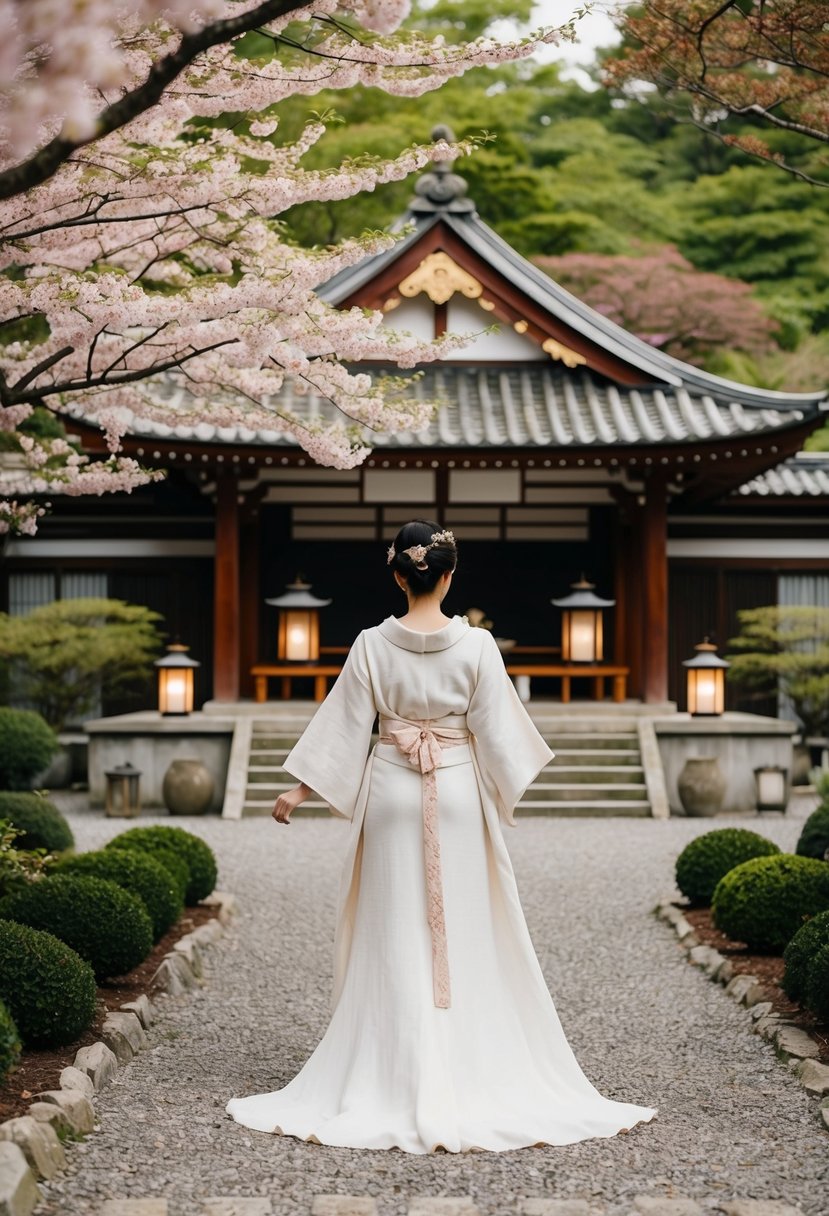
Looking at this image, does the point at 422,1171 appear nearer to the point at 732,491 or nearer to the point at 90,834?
the point at 90,834

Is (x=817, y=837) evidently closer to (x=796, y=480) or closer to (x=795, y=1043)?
(x=795, y=1043)

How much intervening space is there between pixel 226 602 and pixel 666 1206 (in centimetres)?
1076

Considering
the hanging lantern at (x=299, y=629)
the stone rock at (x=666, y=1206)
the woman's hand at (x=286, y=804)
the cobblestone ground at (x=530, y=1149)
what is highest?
the hanging lantern at (x=299, y=629)

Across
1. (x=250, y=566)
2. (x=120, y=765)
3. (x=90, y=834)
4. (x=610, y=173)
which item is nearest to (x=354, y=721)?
(x=90, y=834)

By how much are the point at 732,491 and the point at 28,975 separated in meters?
12.4

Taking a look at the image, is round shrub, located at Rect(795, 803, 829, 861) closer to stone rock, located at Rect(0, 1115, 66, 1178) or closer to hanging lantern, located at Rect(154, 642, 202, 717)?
stone rock, located at Rect(0, 1115, 66, 1178)

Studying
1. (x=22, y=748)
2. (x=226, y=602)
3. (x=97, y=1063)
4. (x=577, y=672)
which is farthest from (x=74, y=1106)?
(x=577, y=672)

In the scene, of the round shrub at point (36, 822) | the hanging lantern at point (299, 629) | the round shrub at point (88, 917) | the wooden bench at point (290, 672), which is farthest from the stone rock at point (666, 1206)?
the hanging lantern at point (299, 629)

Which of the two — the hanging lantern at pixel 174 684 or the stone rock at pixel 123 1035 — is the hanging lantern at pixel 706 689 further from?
the stone rock at pixel 123 1035

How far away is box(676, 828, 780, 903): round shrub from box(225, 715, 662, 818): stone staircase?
183 inches

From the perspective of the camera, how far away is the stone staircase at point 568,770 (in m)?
12.7

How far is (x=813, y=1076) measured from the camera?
481 cm

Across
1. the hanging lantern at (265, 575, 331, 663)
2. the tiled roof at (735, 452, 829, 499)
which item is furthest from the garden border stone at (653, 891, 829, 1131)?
the tiled roof at (735, 452, 829, 499)

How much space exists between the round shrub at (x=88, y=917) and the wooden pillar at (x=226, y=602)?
8157 millimetres
